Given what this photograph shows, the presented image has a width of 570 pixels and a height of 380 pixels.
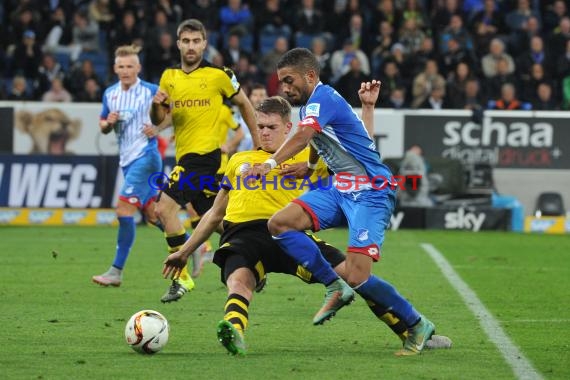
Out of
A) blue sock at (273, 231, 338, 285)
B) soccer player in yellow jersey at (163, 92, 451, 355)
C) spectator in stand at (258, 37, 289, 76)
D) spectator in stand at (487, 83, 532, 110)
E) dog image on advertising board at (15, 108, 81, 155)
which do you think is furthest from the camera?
spectator in stand at (258, 37, 289, 76)

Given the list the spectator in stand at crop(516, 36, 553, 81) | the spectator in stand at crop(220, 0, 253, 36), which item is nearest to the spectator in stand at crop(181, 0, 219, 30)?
A: the spectator in stand at crop(220, 0, 253, 36)

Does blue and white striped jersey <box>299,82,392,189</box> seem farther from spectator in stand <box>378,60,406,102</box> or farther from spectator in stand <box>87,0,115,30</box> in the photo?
spectator in stand <box>87,0,115,30</box>

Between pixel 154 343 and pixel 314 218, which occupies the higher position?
pixel 314 218

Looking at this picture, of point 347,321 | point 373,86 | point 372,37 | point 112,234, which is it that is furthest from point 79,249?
point 372,37

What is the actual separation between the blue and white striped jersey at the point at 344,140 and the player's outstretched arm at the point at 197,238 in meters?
0.73

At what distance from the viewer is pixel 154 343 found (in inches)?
300

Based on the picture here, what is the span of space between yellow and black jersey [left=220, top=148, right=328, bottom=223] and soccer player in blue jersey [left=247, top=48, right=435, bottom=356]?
468mm

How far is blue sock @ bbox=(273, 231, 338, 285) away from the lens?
782 centimetres

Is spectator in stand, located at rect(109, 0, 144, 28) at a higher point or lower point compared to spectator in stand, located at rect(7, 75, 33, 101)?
higher

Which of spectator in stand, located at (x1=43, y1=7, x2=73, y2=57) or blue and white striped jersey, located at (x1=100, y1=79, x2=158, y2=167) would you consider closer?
blue and white striped jersey, located at (x1=100, y1=79, x2=158, y2=167)

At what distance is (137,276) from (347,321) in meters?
3.75

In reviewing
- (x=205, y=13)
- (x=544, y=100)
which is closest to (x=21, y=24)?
(x=205, y=13)

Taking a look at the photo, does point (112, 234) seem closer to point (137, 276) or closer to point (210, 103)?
point (137, 276)

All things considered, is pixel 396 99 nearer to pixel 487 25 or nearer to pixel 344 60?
pixel 344 60
